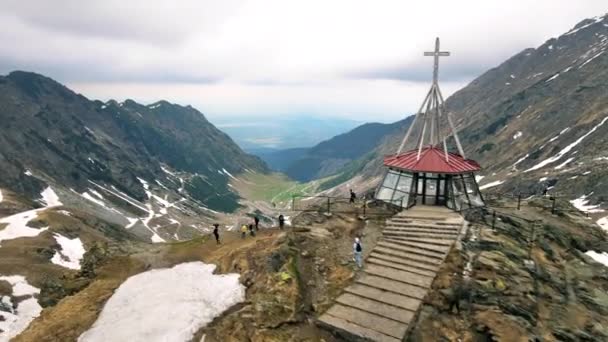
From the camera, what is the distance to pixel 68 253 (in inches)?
4574

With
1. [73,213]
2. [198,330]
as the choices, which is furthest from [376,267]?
[73,213]

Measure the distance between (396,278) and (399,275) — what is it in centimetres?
44

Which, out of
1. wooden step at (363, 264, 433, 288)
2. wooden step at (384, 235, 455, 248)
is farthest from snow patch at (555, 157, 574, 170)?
wooden step at (363, 264, 433, 288)

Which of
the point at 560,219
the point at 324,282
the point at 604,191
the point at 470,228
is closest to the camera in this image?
the point at 324,282

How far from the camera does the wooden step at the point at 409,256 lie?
28312mm

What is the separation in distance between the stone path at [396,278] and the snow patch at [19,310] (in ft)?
204

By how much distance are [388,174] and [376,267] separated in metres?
14.0

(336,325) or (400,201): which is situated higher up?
(400,201)

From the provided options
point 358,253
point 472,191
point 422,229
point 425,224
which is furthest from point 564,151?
point 358,253

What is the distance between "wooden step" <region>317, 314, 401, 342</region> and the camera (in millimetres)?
22094

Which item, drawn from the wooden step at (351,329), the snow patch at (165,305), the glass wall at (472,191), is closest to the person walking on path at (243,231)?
the snow patch at (165,305)

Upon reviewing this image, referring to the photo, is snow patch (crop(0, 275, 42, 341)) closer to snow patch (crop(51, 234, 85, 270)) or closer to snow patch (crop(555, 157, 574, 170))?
snow patch (crop(51, 234, 85, 270))

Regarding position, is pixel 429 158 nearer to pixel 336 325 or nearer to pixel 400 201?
pixel 400 201

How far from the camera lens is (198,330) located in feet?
77.8
